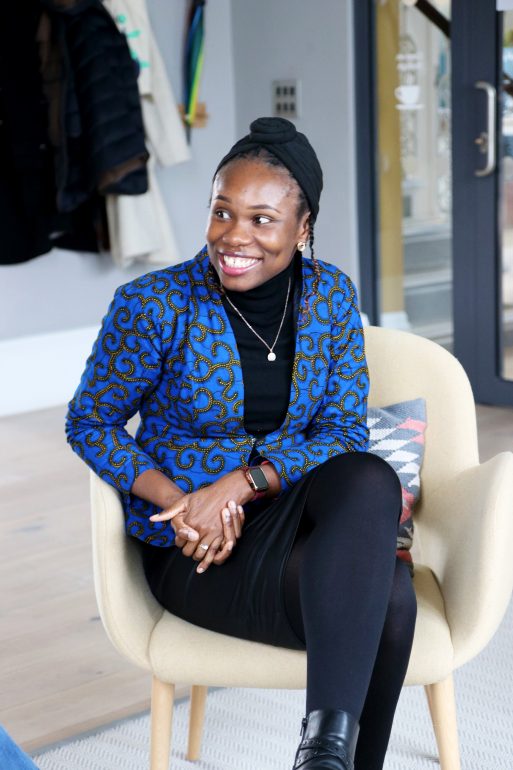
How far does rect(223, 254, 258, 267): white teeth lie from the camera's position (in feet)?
5.57

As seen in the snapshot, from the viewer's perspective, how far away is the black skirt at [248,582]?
155cm

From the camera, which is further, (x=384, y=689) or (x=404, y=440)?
(x=404, y=440)

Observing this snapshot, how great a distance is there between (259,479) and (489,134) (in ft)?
9.38

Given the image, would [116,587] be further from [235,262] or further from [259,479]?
[235,262]

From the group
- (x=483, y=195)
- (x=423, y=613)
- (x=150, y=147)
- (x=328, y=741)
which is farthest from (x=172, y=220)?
(x=328, y=741)

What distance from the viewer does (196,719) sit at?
188 cm

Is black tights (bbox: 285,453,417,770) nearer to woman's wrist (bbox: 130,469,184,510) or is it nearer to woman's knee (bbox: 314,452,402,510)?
woman's knee (bbox: 314,452,402,510)

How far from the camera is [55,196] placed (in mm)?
4430

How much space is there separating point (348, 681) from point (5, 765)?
0.52m

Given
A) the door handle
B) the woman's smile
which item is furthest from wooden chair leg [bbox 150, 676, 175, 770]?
the door handle

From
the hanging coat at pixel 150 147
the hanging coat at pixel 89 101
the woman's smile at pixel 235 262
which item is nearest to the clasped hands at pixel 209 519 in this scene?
the woman's smile at pixel 235 262

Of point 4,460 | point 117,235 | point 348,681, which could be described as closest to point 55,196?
point 117,235

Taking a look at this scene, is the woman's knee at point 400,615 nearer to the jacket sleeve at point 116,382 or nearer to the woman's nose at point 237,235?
the jacket sleeve at point 116,382

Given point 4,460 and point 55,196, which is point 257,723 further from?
point 55,196
